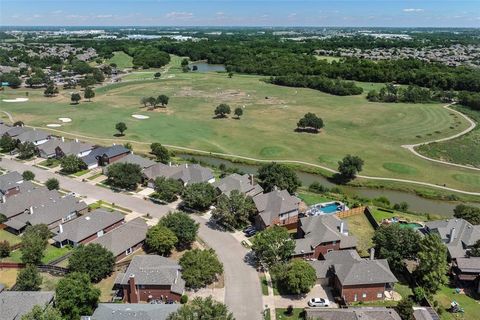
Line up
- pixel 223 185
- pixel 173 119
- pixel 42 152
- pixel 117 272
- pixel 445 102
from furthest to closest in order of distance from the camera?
pixel 445 102 < pixel 173 119 < pixel 42 152 < pixel 223 185 < pixel 117 272

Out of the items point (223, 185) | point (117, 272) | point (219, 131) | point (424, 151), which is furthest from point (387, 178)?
point (117, 272)

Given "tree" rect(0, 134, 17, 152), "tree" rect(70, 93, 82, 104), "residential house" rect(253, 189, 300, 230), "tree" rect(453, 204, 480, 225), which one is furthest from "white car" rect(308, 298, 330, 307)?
"tree" rect(70, 93, 82, 104)

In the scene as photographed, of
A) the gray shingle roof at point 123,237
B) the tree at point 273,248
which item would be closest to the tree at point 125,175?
the gray shingle roof at point 123,237

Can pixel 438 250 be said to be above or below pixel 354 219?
above

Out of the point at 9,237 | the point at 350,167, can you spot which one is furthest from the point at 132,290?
the point at 350,167

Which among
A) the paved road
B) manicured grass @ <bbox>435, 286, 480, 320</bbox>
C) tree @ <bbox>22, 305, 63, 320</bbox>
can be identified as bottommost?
manicured grass @ <bbox>435, 286, 480, 320</bbox>

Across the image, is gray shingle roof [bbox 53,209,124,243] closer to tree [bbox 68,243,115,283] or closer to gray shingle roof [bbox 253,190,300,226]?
tree [bbox 68,243,115,283]

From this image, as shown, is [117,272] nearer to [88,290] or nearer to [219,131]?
[88,290]
